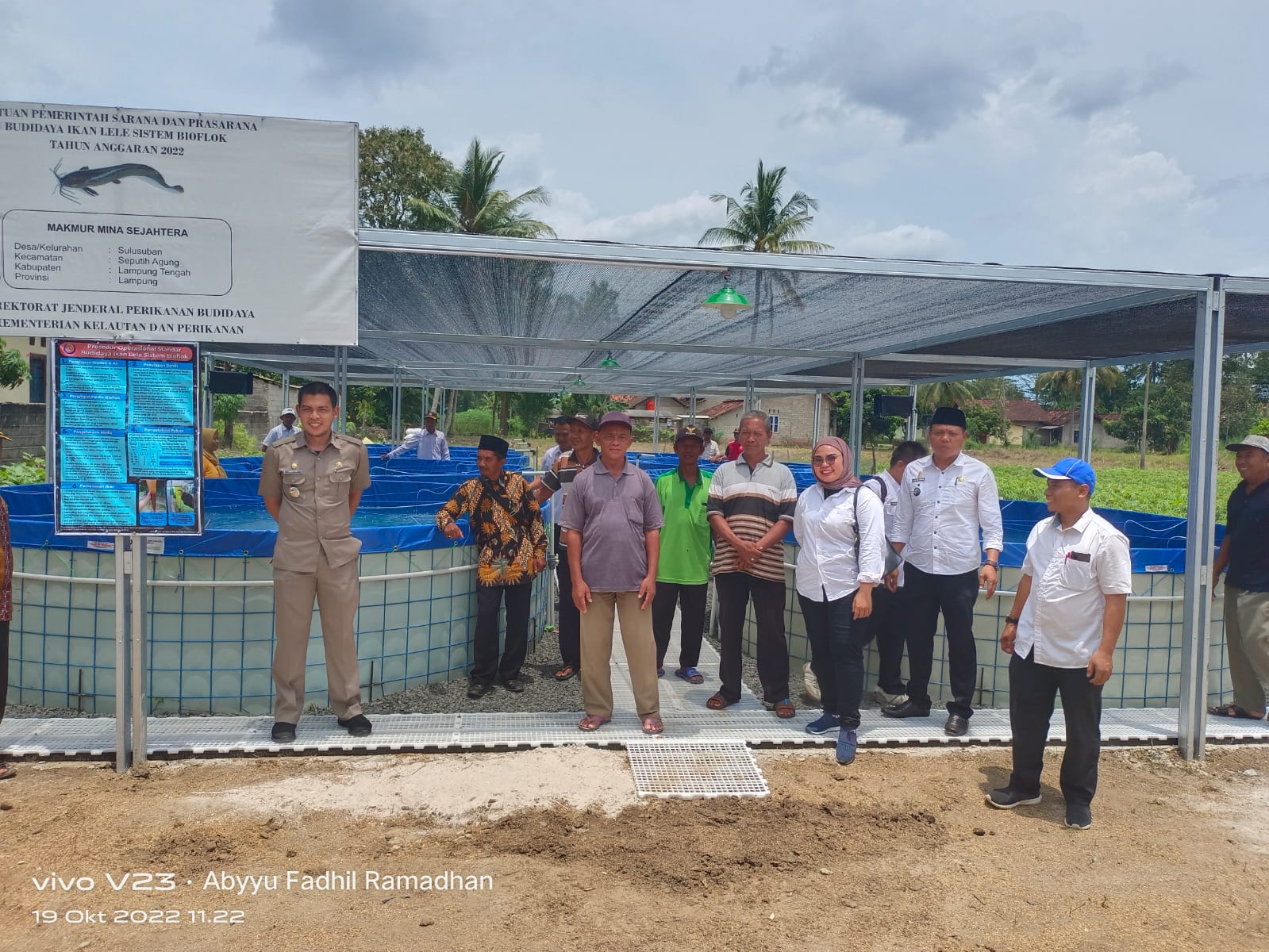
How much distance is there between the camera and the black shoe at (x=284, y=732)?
4.41 meters

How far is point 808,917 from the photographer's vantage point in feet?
10.2

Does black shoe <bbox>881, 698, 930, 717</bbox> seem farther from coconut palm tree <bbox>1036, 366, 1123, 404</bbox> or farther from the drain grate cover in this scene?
coconut palm tree <bbox>1036, 366, 1123, 404</bbox>

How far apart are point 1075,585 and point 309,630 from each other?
12.1 ft

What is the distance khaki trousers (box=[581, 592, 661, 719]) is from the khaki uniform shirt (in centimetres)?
130

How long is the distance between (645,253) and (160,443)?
8.46 feet

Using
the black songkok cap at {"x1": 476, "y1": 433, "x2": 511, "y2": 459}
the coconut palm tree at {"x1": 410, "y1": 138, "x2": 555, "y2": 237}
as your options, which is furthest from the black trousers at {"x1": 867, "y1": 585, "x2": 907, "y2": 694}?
the coconut palm tree at {"x1": 410, "y1": 138, "x2": 555, "y2": 237}

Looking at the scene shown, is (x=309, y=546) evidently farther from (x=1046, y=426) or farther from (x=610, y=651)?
(x=1046, y=426)

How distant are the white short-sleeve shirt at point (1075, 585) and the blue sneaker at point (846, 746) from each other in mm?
1032

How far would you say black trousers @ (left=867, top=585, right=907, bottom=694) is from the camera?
526cm

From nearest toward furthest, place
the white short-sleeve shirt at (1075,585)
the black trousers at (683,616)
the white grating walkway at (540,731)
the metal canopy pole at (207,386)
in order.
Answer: the white short-sleeve shirt at (1075,585), the white grating walkway at (540,731), the black trousers at (683,616), the metal canopy pole at (207,386)

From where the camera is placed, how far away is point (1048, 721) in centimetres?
407

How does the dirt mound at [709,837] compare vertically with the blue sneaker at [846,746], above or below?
below

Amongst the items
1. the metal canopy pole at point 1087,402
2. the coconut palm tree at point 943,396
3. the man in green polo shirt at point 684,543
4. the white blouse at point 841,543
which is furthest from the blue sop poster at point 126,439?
the coconut palm tree at point 943,396

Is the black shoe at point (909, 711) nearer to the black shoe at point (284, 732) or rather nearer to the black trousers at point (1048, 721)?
the black trousers at point (1048, 721)
